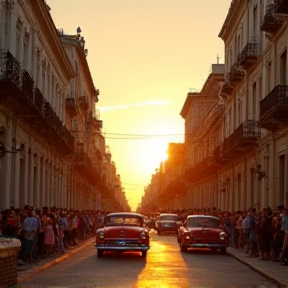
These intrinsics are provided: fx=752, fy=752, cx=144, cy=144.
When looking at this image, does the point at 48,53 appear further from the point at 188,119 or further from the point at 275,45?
the point at 188,119

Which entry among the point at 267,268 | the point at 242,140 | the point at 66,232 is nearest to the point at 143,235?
the point at 267,268

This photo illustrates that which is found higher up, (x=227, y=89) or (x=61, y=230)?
(x=227, y=89)

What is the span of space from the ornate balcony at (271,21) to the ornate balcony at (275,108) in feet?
9.46

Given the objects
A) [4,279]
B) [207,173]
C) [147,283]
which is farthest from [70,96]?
[4,279]

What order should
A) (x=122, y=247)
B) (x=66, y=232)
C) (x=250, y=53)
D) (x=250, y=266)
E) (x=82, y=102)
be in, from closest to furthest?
1. (x=250, y=266)
2. (x=122, y=247)
3. (x=66, y=232)
4. (x=250, y=53)
5. (x=82, y=102)

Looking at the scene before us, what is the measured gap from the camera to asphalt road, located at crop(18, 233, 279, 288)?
1650 centimetres

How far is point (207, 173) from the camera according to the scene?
6031 cm

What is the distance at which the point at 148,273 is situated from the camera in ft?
63.1

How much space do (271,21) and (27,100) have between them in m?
9.75

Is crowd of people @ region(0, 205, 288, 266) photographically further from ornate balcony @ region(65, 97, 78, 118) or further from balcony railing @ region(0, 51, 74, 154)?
ornate balcony @ region(65, 97, 78, 118)

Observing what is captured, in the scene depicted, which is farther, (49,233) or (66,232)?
(66,232)

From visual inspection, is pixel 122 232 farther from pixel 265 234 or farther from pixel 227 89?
pixel 227 89

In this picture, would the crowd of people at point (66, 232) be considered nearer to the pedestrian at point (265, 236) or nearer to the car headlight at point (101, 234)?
the pedestrian at point (265, 236)

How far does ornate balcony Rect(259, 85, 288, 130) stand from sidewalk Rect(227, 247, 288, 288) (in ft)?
17.0
